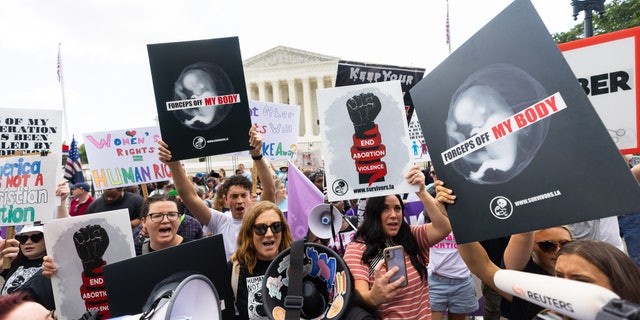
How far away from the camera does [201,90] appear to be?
300cm

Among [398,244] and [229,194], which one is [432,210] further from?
[229,194]

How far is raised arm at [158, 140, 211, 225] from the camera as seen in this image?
3008 mm

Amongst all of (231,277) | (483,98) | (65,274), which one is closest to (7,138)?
(65,274)

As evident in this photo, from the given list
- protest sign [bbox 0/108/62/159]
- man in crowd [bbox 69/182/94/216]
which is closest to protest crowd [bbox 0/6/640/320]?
protest sign [bbox 0/108/62/159]

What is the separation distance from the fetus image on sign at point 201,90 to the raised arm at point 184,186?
279 mm

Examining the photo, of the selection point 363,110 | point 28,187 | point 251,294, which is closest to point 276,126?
point 28,187

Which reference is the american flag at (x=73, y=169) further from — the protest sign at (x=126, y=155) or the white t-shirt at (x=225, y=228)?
the white t-shirt at (x=225, y=228)

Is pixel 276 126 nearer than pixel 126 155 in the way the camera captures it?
No

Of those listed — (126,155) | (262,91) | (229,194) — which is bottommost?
(229,194)

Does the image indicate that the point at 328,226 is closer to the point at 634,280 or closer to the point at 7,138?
the point at 634,280

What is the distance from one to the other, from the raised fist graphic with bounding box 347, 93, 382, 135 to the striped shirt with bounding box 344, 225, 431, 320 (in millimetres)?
827

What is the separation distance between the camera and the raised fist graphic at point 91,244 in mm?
2695

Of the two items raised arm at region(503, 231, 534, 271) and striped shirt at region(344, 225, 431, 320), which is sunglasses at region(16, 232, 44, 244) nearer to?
striped shirt at region(344, 225, 431, 320)

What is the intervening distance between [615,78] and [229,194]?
11.2ft
